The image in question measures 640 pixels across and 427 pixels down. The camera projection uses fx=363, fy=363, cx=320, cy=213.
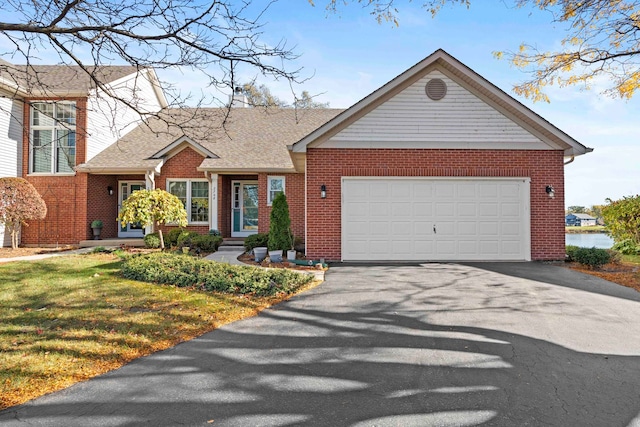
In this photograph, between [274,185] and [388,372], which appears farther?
[274,185]

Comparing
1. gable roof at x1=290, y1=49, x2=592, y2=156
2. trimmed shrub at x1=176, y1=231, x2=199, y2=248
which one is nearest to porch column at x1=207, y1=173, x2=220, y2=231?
trimmed shrub at x1=176, y1=231, x2=199, y2=248

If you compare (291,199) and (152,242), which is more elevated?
(291,199)

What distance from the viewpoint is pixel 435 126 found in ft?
36.2

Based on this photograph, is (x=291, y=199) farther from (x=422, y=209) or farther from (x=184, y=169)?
(x=422, y=209)

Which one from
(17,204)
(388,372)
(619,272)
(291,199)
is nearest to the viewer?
(388,372)

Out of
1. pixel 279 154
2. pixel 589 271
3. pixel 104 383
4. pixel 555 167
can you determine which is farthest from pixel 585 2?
pixel 104 383

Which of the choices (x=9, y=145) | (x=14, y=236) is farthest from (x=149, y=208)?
(x=9, y=145)

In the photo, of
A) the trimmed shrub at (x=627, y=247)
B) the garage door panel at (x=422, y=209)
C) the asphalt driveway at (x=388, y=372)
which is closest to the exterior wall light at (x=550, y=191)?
the garage door panel at (x=422, y=209)

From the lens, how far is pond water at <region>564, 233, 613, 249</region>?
12.6m

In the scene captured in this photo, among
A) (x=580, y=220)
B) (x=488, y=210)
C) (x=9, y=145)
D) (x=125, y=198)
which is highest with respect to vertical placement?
(x=9, y=145)

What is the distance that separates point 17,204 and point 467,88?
15784 millimetres

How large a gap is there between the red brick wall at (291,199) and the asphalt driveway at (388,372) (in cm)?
853

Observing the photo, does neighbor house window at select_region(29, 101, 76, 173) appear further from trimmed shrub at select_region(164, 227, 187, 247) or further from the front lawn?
the front lawn

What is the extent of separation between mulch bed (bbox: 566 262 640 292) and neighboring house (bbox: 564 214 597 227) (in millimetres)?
4375
